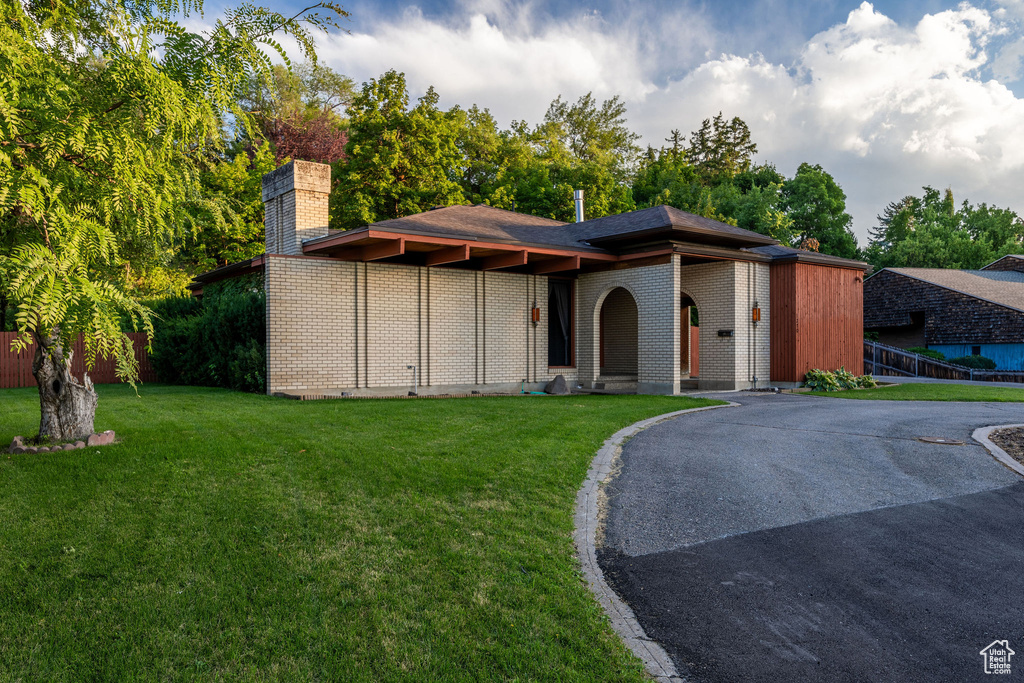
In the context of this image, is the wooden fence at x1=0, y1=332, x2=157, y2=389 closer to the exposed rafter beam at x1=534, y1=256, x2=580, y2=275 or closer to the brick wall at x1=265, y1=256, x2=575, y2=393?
the brick wall at x1=265, y1=256, x2=575, y2=393

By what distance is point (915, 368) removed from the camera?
83.0 ft

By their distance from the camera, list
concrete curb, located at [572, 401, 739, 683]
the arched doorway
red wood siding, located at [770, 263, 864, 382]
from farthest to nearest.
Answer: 1. the arched doorway
2. red wood siding, located at [770, 263, 864, 382]
3. concrete curb, located at [572, 401, 739, 683]

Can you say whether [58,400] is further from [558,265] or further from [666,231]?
[666,231]

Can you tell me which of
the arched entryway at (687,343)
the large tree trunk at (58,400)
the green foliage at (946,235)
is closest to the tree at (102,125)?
the large tree trunk at (58,400)

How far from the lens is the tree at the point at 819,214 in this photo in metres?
40.7

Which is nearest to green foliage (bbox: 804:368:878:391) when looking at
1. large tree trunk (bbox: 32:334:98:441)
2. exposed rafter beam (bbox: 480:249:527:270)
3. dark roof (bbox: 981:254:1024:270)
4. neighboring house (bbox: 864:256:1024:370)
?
exposed rafter beam (bbox: 480:249:527:270)

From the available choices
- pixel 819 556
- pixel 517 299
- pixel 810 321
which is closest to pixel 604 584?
pixel 819 556

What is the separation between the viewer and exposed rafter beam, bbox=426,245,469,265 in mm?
13484

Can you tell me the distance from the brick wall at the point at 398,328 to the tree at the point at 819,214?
100 feet

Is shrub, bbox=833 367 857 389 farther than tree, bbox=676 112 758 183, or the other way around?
tree, bbox=676 112 758 183

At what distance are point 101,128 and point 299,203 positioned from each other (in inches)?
352

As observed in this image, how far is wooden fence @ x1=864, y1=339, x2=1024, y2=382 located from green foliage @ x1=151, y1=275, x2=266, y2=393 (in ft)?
74.5

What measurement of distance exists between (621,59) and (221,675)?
88.2ft

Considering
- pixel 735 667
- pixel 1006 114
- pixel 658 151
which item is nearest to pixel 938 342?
pixel 1006 114
